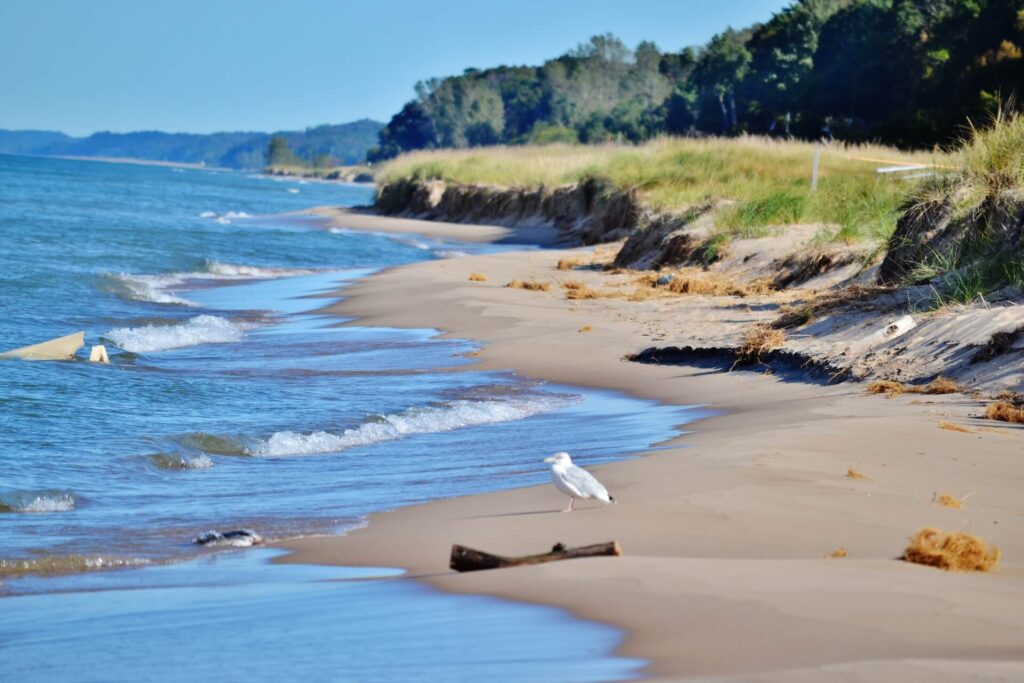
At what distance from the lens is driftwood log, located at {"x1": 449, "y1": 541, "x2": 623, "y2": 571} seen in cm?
525

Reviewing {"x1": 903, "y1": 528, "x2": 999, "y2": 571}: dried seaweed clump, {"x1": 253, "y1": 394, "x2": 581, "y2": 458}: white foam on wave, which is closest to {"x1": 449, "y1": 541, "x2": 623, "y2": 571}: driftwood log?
{"x1": 903, "y1": 528, "x2": 999, "y2": 571}: dried seaweed clump

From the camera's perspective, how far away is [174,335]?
1653cm

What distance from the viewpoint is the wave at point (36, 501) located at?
7.38m

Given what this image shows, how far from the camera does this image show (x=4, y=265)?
2456 centimetres

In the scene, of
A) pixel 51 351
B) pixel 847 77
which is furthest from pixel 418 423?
pixel 847 77

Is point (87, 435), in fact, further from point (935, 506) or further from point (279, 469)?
Result: point (935, 506)

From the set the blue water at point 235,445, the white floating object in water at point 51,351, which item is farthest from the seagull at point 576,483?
the white floating object in water at point 51,351

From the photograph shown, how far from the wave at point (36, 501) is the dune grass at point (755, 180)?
381 inches

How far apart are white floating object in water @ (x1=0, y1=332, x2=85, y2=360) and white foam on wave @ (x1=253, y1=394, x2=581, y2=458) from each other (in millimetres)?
5129

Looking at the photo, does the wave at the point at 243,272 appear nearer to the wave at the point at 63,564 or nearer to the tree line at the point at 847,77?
the tree line at the point at 847,77

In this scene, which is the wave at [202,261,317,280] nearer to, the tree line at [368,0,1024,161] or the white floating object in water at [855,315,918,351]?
the tree line at [368,0,1024,161]

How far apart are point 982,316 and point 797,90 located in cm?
4992

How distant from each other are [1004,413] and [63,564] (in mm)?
5840

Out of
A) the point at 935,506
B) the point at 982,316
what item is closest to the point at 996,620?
the point at 935,506
